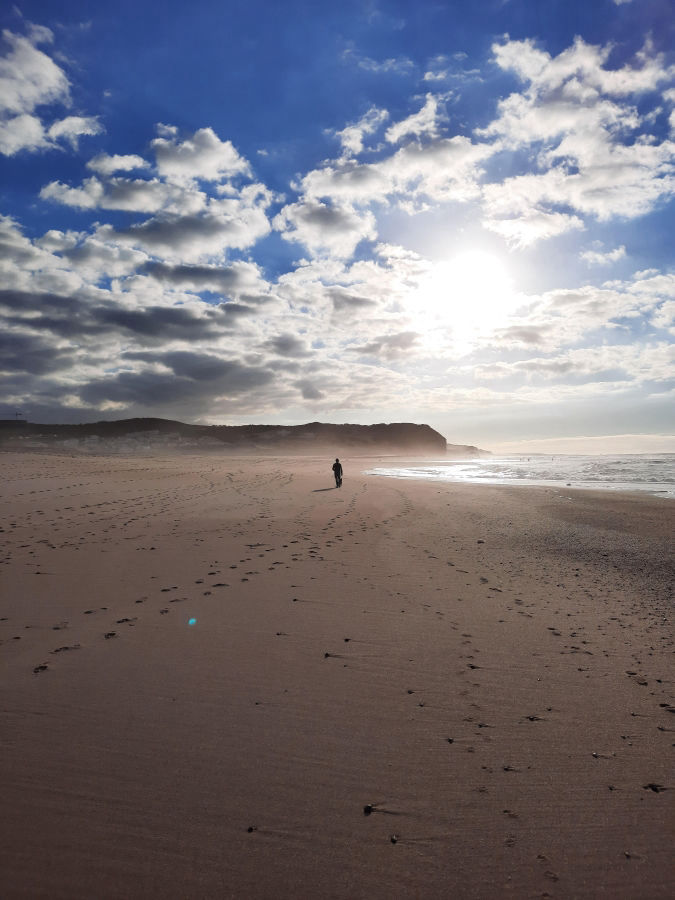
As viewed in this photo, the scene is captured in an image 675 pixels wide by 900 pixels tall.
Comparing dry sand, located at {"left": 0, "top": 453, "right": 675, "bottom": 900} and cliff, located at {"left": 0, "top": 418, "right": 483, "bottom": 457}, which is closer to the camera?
dry sand, located at {"left": 0, "top": 453, "right": 675, "bottom": 900}

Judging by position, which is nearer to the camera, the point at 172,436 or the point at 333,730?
the point at 333,730

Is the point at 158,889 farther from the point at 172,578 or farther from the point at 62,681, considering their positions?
the point at 172,578

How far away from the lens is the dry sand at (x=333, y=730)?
3184mm

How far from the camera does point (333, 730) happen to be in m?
4.63

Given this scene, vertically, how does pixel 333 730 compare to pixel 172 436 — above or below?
below

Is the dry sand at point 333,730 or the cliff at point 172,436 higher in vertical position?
the cliff at point 172,436

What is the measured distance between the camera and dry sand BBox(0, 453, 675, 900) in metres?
3.18

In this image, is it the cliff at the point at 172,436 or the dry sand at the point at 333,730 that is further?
the cliff at the point at 172,436

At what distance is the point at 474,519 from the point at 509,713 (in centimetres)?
1298

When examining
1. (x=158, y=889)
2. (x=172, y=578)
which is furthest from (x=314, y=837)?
(x=172, y=578)

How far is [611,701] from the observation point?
17.2 ft

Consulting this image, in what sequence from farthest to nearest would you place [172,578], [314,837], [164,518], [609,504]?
[609,504] → [164,518] → [172,578] → [314,837]

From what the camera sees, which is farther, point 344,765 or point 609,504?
point 609,504

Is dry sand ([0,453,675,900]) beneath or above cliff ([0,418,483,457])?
beneath
